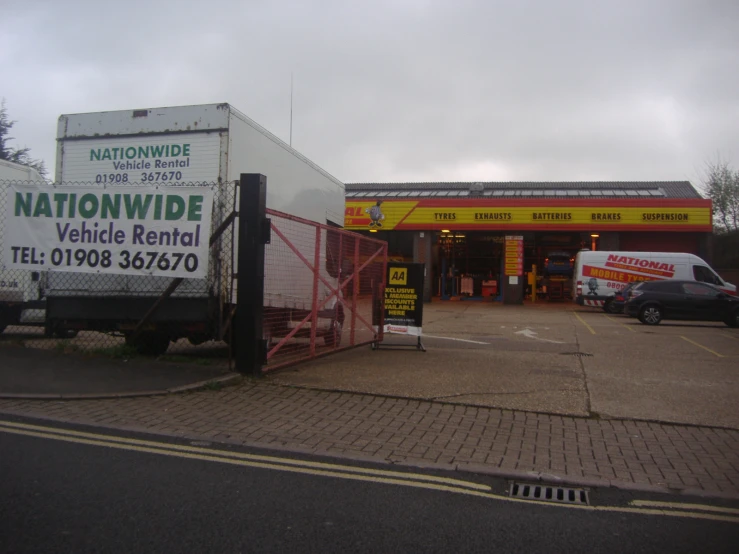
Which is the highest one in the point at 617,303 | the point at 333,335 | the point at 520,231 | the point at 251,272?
the point at 520,231

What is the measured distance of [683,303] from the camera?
799 inches

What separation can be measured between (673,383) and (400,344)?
5031mm

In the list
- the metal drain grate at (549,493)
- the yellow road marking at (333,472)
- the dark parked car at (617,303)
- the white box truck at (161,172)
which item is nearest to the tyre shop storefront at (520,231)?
the dark parked car at (617,303)

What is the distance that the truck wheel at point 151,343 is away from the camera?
9434 mm

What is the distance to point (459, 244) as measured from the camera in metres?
35.9

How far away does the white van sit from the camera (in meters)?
26.0

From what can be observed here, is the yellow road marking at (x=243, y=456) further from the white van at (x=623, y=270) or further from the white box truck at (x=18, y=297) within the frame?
the white van at (x=623, y=270)

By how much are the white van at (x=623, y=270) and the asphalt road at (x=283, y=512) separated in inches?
924

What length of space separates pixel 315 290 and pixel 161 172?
264cm

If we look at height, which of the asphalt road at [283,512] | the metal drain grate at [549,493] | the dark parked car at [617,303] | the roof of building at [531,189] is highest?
the roof of building at [531,189]

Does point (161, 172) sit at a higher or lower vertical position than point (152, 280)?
higher

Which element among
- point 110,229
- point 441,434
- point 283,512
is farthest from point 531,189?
point 283,512

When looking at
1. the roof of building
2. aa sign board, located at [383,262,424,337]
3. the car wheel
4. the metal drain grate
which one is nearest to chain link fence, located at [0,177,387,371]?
aa sign board, located at [383,262,424,337]

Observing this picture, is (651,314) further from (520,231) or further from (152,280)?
(152,280)
